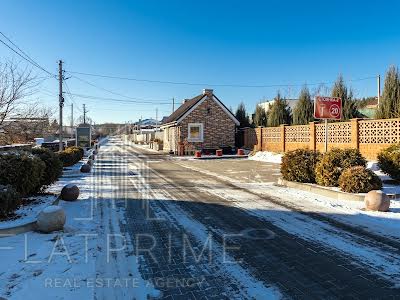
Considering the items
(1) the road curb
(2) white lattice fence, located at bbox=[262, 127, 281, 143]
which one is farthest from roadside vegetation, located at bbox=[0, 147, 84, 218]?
(2) white lattice fence, located at bbox=[262, 127, 281, 143]

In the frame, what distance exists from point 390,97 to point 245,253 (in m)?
16.0

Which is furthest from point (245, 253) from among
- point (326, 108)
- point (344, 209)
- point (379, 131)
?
point (379, 131)

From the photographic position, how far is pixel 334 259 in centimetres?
493

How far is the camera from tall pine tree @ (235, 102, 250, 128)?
36.5m

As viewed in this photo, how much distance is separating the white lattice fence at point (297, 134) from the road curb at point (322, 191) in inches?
452

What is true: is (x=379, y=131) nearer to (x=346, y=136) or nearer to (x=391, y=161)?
(x=346, y=136)

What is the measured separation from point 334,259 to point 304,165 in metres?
7.10

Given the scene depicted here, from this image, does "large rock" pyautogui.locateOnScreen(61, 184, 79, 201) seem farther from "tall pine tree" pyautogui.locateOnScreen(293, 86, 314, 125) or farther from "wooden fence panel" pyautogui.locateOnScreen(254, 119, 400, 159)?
"tall pine tree" pyautogui.locateOnScreen(293, 86, 314, 125)

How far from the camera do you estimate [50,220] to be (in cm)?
612

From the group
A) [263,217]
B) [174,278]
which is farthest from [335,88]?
[174,278]

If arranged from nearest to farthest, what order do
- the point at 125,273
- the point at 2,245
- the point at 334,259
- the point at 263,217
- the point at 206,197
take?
1. the point at 125,273
2. the point at 334,259
3. the point at 2,245
4. the point at 263,217
5. the point at 206,197

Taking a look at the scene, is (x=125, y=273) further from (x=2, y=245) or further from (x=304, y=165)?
(x=304, y=165)

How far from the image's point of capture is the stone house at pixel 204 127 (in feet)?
104

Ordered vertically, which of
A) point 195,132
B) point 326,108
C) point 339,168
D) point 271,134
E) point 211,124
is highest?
point 211,124
